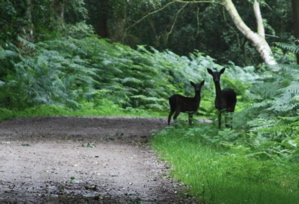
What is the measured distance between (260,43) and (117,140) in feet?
37.6

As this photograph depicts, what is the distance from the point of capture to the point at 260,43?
21.0 m

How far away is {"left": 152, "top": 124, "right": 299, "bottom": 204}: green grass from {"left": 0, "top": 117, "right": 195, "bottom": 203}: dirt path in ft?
0.87

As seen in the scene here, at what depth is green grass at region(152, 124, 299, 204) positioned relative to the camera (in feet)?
18.4

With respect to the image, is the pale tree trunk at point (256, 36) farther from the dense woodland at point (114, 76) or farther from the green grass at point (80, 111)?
the green grass at point (80, 111)

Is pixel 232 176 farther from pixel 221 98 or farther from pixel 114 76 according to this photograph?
pixel 114 76

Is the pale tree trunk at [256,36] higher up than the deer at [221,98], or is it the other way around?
the pale tree trunk at [256,36]

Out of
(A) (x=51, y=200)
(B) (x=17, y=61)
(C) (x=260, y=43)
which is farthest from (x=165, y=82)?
(A) (x=51, y=200)

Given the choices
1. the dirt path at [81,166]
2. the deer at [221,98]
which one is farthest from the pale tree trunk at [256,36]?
the deer at [221,98]

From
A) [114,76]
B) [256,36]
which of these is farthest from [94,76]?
[256,36]

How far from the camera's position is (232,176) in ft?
22.5

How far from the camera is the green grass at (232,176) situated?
561 centimetres

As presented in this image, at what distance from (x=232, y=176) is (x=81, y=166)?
7.85 feet

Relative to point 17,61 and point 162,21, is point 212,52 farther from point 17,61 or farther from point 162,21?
point 17,61

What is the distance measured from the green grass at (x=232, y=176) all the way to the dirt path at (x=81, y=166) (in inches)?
10.4
